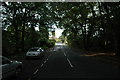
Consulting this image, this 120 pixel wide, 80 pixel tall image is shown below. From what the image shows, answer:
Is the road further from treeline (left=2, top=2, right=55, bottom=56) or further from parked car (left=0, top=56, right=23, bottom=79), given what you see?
treeline (left=2, top=2, right=55, bottom=56)

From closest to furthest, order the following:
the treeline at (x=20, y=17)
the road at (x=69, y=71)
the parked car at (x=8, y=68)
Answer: the parked car at (x=8, y=68), the road at (x=69, y=71), the treeline at (x=20, y=17)

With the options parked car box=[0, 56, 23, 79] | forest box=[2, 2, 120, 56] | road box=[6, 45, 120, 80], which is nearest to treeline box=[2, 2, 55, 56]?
forest box=[2, 2, 120, 56]

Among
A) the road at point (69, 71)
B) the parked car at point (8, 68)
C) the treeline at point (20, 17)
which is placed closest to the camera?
the parked car at point (8, 68)

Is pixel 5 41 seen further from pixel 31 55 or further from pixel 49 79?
pixel 49 79

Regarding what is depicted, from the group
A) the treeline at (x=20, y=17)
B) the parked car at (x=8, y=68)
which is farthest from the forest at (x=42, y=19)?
the parked car at (x=8, y=68)

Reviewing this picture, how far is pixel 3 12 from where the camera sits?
1035 inches

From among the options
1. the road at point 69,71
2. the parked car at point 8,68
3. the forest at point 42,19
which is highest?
the forest at point 42,19

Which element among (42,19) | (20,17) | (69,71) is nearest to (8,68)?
(69,71)

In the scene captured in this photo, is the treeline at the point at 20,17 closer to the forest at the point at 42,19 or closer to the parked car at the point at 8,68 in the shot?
the forest at the point at 42,19

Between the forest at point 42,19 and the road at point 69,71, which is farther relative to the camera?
the forest at point 42,19

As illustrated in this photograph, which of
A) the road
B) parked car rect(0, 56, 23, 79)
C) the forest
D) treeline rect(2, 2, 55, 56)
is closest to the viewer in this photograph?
parked car rect(0, 56, 23, 79)

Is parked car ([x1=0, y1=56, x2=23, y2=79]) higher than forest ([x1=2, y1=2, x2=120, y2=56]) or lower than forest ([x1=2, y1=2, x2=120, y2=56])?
lower

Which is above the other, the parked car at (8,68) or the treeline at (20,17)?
the treeline at (20,17)

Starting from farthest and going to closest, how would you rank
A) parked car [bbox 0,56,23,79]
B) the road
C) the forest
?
the forest < the road < parked car [bbox 0,56,23,79]
